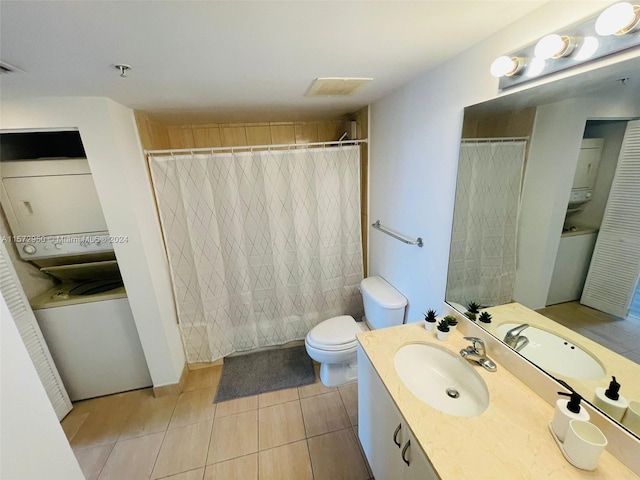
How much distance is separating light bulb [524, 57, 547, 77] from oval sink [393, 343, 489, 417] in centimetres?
115

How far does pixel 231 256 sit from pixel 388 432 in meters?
1.64

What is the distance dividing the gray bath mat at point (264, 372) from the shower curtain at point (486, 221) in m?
1.47

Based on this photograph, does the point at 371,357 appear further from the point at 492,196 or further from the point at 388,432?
the point at 492,196

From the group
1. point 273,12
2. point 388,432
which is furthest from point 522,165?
point 388,432

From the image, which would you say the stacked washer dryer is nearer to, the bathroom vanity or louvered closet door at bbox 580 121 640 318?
the bathroom vanity

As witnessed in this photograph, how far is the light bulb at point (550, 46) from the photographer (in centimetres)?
76

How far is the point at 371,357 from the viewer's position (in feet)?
3.94

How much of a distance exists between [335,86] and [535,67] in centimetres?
93

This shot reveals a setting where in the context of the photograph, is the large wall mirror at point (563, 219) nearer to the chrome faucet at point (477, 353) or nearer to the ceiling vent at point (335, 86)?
the chrome faucet at point (477, 353)

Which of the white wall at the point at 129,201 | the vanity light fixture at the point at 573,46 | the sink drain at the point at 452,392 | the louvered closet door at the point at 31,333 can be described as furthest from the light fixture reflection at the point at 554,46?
the louvered closet door at the point at 31,333

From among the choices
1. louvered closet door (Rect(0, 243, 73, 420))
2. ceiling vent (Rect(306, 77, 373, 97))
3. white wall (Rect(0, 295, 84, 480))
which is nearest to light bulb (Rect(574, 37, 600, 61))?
ceiling vent (Rect(306, 77, 373, 97))

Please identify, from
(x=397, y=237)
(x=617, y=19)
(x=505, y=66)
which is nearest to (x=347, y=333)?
(x=397, y=237)

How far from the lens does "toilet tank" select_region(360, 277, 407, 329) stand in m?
1.85

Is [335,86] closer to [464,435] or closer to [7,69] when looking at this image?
[7,69]
